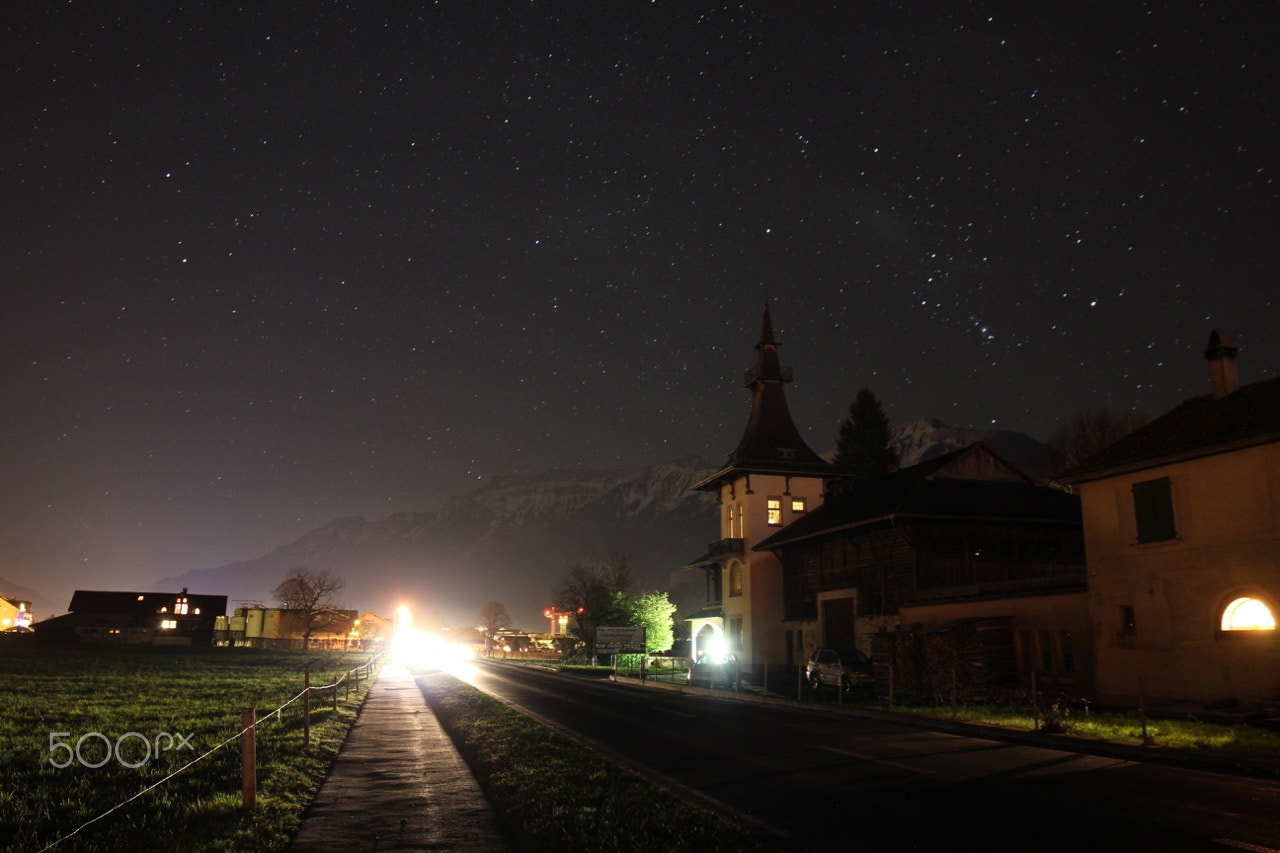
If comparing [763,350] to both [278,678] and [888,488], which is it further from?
[278,678]

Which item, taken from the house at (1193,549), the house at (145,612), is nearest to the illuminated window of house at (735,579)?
the house at (1193,549)

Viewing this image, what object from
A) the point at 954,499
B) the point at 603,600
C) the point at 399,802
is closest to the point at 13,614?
the point at 603,600

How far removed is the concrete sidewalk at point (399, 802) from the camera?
30.7ft

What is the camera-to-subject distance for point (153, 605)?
116000 millimetres

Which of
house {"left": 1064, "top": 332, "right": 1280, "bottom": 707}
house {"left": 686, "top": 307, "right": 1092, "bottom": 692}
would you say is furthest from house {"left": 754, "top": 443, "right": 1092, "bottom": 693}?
house {"left": 1064, "top": 332, "right": 1280, "bottom": 707}

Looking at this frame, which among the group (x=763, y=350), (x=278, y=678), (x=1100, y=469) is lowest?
(x=278, y=678)

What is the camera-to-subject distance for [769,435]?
2544 inches

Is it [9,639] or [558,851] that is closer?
[558,851]

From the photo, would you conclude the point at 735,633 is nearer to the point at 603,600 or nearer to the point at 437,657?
the point at 603,600

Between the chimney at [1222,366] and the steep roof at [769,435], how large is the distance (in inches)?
1334

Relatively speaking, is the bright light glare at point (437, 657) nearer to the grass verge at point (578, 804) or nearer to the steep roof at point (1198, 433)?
the grass verge at point (578, 804)

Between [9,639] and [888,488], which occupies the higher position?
[888,488]

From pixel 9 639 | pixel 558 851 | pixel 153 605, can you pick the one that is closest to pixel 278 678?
pixel 558 851

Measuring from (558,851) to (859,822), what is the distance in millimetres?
3431
